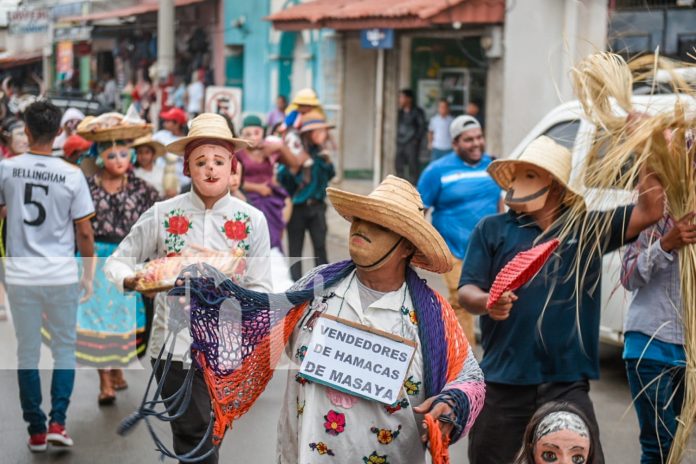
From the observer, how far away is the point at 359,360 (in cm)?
392

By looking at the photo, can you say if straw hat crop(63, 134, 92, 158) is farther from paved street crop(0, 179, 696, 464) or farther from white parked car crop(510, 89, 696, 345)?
white parked car crop(510, 89, 696, 345)

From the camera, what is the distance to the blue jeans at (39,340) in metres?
6.61

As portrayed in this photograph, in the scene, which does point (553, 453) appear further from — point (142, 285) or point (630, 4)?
point (630, 4)

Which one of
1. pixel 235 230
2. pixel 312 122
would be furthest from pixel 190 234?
pixel 312 122

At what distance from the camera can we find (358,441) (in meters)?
3.89

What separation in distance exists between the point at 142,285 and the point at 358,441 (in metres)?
1.39

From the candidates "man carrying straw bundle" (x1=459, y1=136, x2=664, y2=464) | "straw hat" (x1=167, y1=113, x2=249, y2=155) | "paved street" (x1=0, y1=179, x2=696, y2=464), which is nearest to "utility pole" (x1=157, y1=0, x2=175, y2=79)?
"paved street" (x1=0, y1=179, x2=696, y2=464)

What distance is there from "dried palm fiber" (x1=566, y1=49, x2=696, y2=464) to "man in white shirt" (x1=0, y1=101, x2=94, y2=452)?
9.99 feet

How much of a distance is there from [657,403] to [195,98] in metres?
22.9

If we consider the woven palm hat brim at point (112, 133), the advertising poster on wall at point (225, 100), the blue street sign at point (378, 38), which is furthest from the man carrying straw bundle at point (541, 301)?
the blue street sign at point (378, 38)

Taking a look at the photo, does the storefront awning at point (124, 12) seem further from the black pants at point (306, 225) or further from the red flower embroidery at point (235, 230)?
the red flower embroidery at point (235, 230)

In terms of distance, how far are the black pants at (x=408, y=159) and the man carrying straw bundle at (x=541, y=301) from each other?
16.1 meters

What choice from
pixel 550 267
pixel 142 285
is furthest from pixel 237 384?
pixel 550 267

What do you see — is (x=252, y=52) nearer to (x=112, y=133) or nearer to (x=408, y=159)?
(x=408, y=159)
